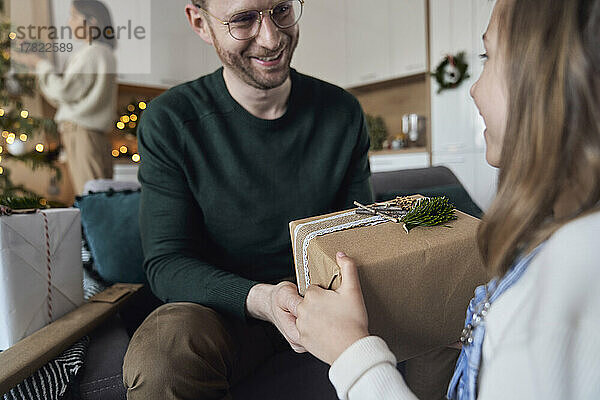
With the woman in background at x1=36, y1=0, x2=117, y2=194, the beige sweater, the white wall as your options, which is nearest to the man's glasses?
the woman in background at x1=36, y1=0, x2=117, y2=194

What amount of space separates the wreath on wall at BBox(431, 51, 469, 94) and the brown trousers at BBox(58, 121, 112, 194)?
216 centimetres

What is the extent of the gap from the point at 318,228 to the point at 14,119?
7.51ft

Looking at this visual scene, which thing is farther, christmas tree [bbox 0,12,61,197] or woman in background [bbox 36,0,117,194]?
christmas tree [bbox 0,12,61,197]

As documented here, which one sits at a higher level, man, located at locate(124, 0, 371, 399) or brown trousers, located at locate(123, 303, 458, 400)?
man, located at locate(124, 0, 371, 399)

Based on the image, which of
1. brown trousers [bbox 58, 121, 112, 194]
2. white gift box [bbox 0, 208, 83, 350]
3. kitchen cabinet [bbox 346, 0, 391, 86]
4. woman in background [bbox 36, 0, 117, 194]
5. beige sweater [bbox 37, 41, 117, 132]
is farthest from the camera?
kitchen cabinet [bbox 346, 0, 391, 86]

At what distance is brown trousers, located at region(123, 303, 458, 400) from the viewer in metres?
0.56

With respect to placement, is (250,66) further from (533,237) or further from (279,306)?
(533,237)

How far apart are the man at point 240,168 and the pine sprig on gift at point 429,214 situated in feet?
0.87

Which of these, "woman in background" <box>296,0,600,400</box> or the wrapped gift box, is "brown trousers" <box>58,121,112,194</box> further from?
"woman in background" <box>296,0,600,400</box>

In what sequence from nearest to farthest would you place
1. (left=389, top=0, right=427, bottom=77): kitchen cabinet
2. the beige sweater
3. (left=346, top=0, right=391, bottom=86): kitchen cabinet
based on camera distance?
the beige sweater
(left=346, top=0, right=391, bottom=86): kitchen cabinet
(left=389, top=0, right=427, bottom=77): kitchen cabinet

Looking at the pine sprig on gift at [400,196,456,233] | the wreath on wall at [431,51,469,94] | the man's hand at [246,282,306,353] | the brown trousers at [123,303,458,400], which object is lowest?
the brown trousers at [123,303,458,400]

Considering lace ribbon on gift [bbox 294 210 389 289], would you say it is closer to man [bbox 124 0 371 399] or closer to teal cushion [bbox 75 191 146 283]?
man [bbox 124 0 371 399]

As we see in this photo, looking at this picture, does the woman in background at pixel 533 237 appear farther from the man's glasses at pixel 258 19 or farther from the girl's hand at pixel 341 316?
the man's glasses at pixel 258 19

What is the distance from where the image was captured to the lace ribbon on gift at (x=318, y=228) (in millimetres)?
527
